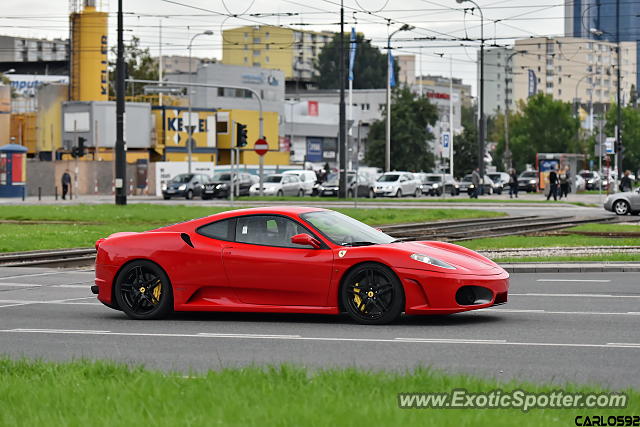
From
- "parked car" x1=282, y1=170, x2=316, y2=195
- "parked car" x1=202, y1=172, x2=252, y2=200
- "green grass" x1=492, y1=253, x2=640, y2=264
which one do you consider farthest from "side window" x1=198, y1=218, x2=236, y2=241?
"parked car" x1=282, y1=170, x2=316, y2=195

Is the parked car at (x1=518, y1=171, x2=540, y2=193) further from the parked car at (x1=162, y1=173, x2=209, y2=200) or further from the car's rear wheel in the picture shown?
the car's rear wheel

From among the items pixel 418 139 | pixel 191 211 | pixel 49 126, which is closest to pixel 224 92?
pixel 418 139

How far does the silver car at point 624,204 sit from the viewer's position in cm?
4159

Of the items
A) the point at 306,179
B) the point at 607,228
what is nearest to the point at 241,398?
the point at 607,228

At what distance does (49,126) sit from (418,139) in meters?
30.7

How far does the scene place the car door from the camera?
40.1 ft

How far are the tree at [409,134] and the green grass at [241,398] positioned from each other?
93260 mm

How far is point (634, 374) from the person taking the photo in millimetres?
8516

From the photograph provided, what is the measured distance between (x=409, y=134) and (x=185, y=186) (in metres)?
36.3

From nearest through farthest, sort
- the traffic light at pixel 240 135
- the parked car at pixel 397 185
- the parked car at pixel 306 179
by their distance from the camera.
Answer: the traffic light at pixel 240 135, the parked car at pixel 306 179, the parked car at pixel 397 185

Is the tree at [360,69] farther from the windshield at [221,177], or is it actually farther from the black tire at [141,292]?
the black tire at [141,292]

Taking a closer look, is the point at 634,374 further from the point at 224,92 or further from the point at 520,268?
the point at 224,92

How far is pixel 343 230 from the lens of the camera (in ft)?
41.3

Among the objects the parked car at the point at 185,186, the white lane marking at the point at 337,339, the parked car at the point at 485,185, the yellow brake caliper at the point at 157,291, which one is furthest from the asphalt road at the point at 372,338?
the parked car at the point at 485,185
